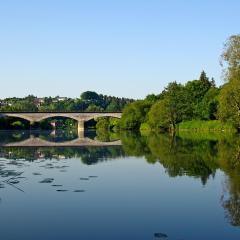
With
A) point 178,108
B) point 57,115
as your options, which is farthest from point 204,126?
point 57,115

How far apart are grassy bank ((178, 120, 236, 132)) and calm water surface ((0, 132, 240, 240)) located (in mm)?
60894

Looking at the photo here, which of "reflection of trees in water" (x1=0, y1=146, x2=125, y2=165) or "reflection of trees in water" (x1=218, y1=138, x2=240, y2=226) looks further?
"reflection of trees in water" (x1=0, y1=146, x2=125, y2=165)

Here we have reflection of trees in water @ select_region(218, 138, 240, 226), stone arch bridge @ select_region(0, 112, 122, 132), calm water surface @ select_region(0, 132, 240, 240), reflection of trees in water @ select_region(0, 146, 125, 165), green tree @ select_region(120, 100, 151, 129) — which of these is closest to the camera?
calm water surface @ select_region(0, 132, 240, 240)

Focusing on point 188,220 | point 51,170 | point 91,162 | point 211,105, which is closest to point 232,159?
point 91,162

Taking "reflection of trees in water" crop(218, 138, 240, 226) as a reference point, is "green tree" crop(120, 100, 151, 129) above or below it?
above

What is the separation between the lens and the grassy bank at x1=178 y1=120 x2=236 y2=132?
92188 mm

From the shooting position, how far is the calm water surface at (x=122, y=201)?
14.7 meters

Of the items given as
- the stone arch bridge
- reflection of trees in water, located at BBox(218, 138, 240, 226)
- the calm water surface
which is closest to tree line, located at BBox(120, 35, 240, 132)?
the stone arch bridge

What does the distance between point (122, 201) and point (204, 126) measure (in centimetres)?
8382

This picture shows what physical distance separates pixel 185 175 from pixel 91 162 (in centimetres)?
1102

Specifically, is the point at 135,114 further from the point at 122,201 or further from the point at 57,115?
the point at 122,201

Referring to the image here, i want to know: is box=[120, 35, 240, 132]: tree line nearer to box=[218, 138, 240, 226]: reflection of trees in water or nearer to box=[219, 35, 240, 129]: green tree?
box=[219, 35, 240, 129]: green tree

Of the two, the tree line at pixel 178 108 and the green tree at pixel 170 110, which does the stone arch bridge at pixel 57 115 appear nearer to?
the tree line at pixel 178 108

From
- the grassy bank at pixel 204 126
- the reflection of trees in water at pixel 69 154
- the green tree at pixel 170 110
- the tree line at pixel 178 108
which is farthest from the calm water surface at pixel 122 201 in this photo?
the green tree at pixel 170 110
